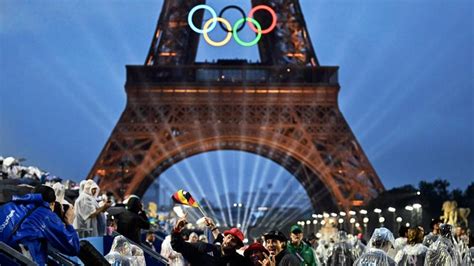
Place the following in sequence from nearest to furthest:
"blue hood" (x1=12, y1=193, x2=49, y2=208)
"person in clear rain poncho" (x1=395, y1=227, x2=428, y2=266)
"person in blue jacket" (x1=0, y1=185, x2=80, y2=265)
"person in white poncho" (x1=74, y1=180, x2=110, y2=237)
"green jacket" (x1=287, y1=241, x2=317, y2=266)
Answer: "person in blue jacket" (x1=0, y1=185, x2=80, y2=265)
"blue hood" (x1=12, y1=193, x2=49, y2=208)
"person in clear rain poncho" (x1=395, y1=227, x2=428, y2=266)
"green jacket" (x1=287, y1=241, x2=317, y2=266)
"person in white poncho" (x1=74, y1=180, x2=110, y2=237)

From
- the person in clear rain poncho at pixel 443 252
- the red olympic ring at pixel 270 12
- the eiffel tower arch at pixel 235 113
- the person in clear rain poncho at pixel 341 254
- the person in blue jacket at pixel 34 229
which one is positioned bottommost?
the person in blue jacket at pixel 34 229

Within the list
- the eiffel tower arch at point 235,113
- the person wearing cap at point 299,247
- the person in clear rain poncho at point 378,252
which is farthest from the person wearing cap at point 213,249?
the eiffel tower arch at point 235,113

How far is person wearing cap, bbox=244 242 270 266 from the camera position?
688 cm

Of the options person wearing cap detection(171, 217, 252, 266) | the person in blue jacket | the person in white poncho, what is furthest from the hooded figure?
the person in blue jacket

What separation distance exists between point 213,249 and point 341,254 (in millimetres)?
5650

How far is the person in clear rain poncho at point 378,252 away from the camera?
806 centimetres

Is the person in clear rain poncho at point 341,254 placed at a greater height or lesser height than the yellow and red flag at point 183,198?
greater

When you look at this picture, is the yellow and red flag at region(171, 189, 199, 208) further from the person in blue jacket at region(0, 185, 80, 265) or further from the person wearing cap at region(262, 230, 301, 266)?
the person in blue jacket at region(0, 185, 80, 265)

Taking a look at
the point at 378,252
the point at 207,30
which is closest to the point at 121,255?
the point at 378,252

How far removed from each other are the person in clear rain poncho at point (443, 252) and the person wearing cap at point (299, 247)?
130 centimetres

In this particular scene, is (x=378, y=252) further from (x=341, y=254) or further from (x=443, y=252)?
(x=341, y=254)

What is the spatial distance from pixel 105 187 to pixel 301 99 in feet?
29.6

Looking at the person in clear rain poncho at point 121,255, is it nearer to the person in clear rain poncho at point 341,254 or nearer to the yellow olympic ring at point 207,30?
the person in clear rain poncho at point 341,254

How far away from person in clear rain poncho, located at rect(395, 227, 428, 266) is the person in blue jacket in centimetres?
492
